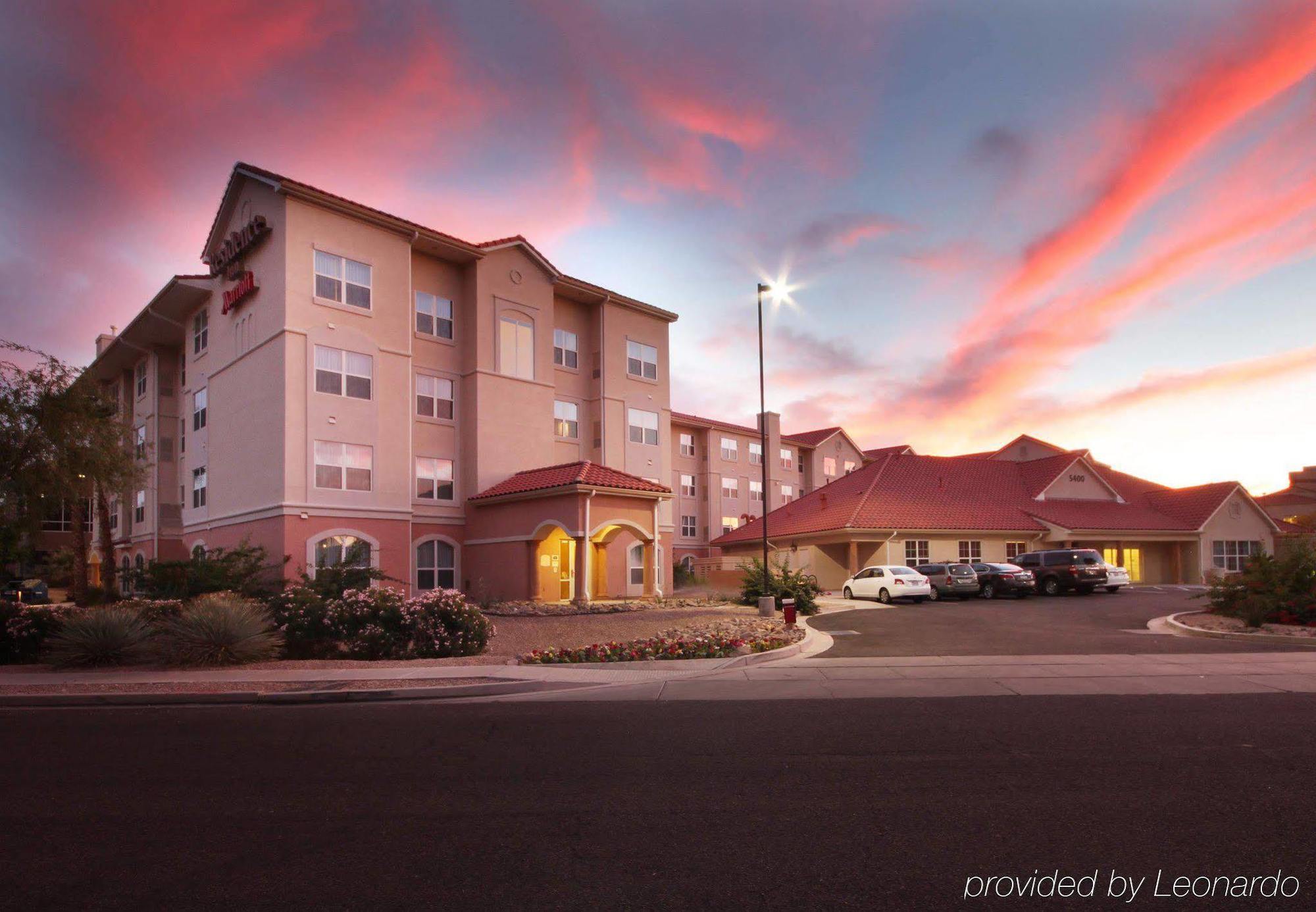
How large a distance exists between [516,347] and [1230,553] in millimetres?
39579

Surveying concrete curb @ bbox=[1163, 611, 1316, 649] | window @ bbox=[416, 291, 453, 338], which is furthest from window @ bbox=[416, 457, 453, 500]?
concrete curb @ bbox=[1163, 611, 1316, 649]

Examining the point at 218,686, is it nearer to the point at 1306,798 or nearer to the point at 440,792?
the point at 440,792

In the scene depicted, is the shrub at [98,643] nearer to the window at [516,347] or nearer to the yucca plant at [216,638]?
the yucca plant at [216,638]

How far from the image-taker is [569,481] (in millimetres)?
29031

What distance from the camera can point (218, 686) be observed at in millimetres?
13883

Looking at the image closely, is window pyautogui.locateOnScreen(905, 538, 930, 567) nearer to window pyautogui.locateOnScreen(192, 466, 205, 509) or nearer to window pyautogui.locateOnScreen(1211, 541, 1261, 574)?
window pyautogui.locateOnScreen(1211, 541, 1261, 574)

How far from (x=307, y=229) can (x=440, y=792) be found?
25.5 m

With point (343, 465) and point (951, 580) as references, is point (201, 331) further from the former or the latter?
point (951, 580)

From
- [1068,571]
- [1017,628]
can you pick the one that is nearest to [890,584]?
[1068,571]

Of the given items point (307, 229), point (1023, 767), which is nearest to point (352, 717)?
point (1023, 767)

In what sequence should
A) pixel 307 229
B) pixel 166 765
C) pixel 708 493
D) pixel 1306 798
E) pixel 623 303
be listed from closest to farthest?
pixel 1306 798 → pixel 166 765 → pixel 307 229 → pixel 623 303 → pixel 708 493

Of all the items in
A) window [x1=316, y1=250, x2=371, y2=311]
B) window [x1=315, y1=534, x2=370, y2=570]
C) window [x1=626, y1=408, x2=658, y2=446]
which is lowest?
window [x1=315, y1=534, x2=370, y2=570]

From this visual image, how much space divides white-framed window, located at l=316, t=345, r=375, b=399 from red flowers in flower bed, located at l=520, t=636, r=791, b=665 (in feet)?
47.6

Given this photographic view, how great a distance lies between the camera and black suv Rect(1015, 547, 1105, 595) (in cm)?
3578
